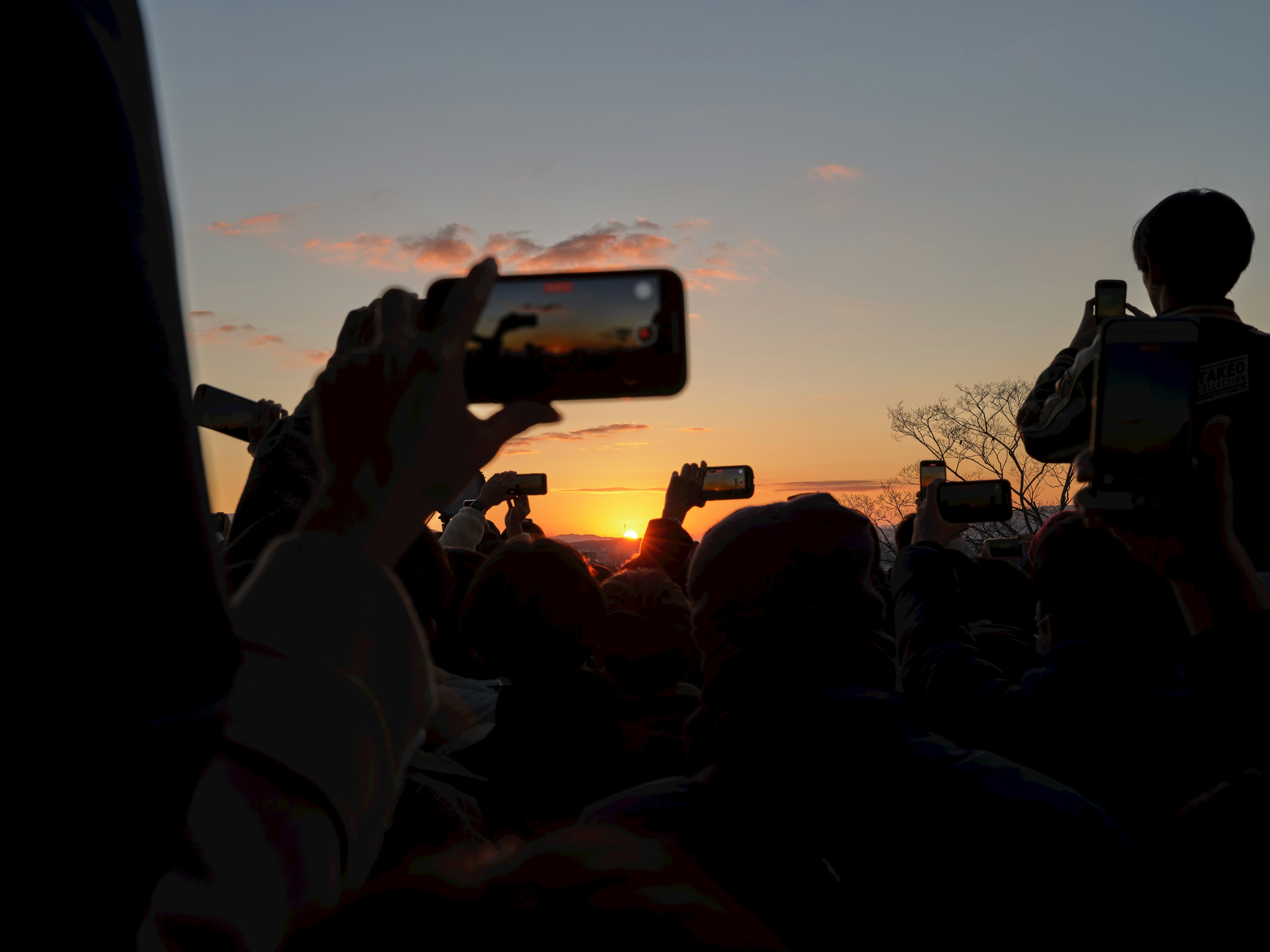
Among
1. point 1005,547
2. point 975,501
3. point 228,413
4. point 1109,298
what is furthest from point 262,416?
point 1005,547

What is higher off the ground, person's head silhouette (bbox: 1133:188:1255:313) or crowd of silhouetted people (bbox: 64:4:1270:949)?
person's head silhouette (bbox: 1133:188:1255:313)

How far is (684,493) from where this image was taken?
25.3ft

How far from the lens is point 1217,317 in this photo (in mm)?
2842

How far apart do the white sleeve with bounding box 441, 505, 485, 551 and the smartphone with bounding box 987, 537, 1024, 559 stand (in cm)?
526

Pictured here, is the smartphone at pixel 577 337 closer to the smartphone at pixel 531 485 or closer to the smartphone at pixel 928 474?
the smartphone at pixel 928 474

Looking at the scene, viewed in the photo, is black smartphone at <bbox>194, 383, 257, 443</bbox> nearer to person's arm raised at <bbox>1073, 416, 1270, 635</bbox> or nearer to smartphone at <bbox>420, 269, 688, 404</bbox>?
smartphone at <bbox>420, 269, 688, 404</bbox>

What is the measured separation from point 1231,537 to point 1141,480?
0.23 m

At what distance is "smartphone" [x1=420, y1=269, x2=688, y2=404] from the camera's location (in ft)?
4.73

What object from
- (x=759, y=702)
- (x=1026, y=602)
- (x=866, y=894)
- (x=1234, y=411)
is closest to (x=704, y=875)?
(x=866, y=894)

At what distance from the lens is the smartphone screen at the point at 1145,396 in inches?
83.7

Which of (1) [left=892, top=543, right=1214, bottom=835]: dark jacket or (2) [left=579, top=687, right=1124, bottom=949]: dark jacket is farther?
(1) [left=892, top=543, right=1214, bottom=835]: dark jacket

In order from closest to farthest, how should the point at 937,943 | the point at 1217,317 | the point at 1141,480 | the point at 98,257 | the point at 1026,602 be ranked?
the point at 98,257 → the point at 937,943 → the point at 1141,480 → the point at 1217,317 → the point at 1026,602

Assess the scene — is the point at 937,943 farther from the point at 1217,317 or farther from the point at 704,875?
the point at 1217,317

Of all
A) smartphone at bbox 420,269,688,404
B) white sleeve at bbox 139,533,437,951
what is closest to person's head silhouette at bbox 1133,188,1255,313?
smartphone at bbox 420,269,688,404
